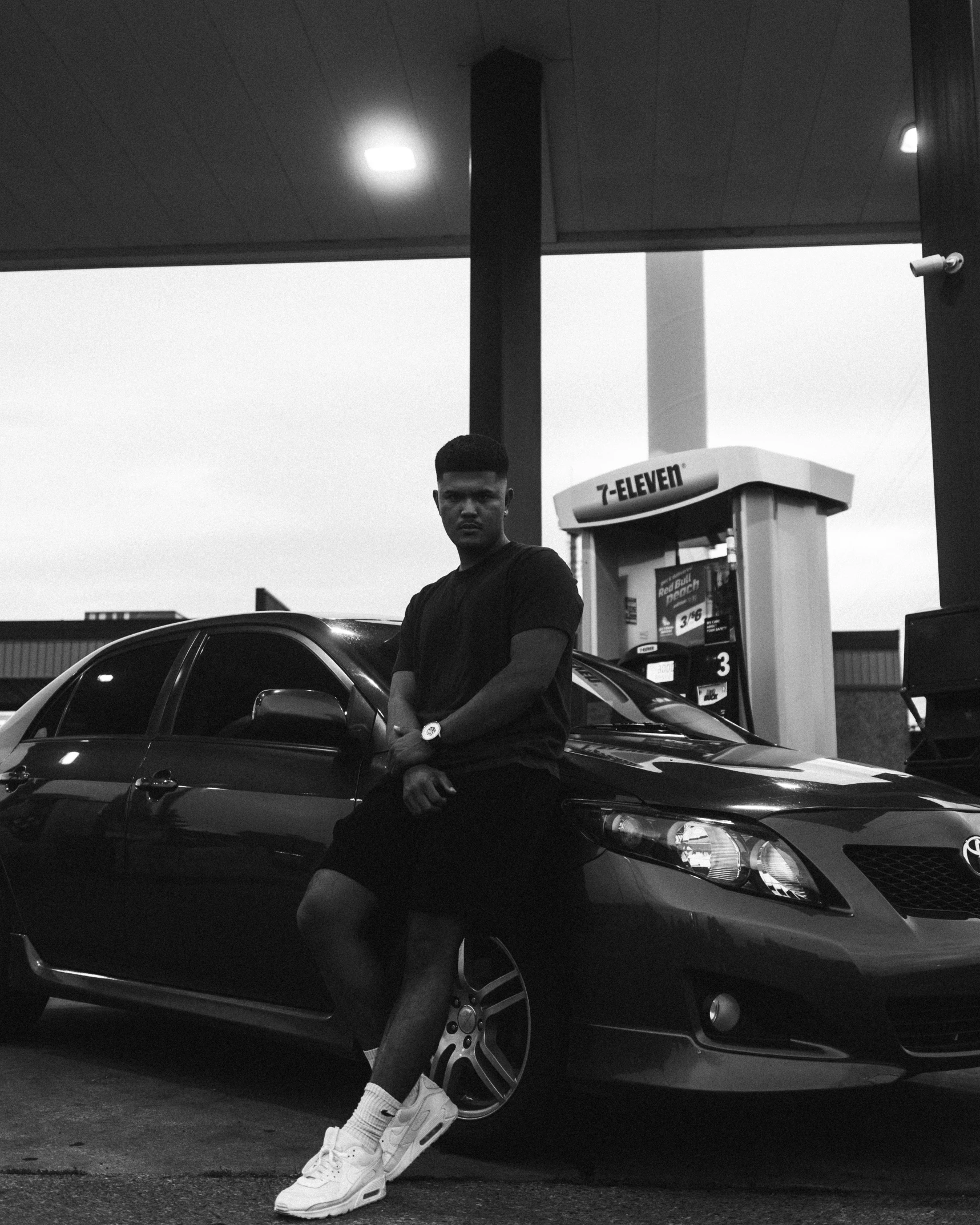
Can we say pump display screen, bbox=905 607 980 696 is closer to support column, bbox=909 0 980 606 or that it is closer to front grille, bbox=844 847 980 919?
support column, bbox=909 0 980 606

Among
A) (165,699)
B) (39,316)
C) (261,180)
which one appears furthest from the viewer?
(39,316)

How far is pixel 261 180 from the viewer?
1095 centimetres

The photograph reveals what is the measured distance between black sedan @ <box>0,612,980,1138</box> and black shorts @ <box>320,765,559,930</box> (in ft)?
0.55

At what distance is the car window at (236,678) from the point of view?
13.9ft

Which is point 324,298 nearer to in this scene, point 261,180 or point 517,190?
point 261,180

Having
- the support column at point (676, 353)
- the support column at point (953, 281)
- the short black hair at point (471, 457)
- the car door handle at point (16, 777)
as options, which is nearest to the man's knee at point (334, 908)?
the short black hair at point (471, 457)

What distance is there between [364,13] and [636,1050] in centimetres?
751

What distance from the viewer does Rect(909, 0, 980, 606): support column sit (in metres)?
7.15

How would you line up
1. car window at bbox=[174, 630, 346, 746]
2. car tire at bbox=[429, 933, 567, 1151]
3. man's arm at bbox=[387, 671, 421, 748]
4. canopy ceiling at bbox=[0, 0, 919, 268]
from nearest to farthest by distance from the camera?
car tire at bbox=[429, 933, 567, 1151], man's arm at bbox=[387, 671, 421, 748], car window at bbox=[174, 630, 346, 746], canopy ceiling at bbox=[0, 0, 919, 268]

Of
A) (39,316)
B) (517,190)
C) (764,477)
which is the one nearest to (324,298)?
(39,316)

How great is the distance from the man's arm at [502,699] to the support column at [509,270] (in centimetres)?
599

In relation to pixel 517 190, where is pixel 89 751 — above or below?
below

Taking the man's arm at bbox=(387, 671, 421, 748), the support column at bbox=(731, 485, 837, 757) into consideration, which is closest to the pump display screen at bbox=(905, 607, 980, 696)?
the support column at bbox=(731, 485, 837, 757)

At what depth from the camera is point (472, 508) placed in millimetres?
3459
